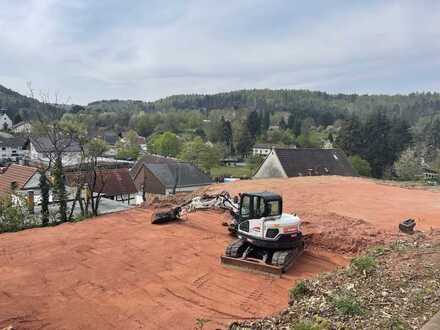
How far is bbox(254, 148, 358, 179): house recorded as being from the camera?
124 ft

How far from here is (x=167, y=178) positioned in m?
39.4

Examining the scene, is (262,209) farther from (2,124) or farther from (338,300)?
(2,124)

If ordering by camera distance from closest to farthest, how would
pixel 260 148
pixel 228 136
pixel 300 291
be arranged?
pixel 300 291 → pixel 260 148 → pixel 228 136

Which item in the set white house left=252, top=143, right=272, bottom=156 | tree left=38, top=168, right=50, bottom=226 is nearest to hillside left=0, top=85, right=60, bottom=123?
white house left=252, top=143, right=272, bottom=156

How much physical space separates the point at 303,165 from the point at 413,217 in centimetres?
2200

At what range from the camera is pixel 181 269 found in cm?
1123

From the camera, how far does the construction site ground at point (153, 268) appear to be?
8414mm

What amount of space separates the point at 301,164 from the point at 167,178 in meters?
13.3

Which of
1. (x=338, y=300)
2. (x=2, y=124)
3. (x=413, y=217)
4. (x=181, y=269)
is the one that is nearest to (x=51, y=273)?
(x=181, y=269)

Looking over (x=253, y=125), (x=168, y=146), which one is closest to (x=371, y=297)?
(x=168, y=146)

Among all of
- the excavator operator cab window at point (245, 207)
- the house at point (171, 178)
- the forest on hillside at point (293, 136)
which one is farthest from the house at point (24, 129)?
the excavator operator cab window at point (245, 207)

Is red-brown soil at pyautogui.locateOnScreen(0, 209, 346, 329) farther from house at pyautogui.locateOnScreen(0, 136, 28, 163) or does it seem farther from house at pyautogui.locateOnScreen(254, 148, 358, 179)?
house at pyautogui.locateOnScreen(0, 136, 28, 163)

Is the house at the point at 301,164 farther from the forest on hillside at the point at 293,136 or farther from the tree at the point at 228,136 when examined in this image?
the tree at the point at 228,136

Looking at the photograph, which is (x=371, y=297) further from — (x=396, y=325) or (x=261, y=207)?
(x=261, y=207)
